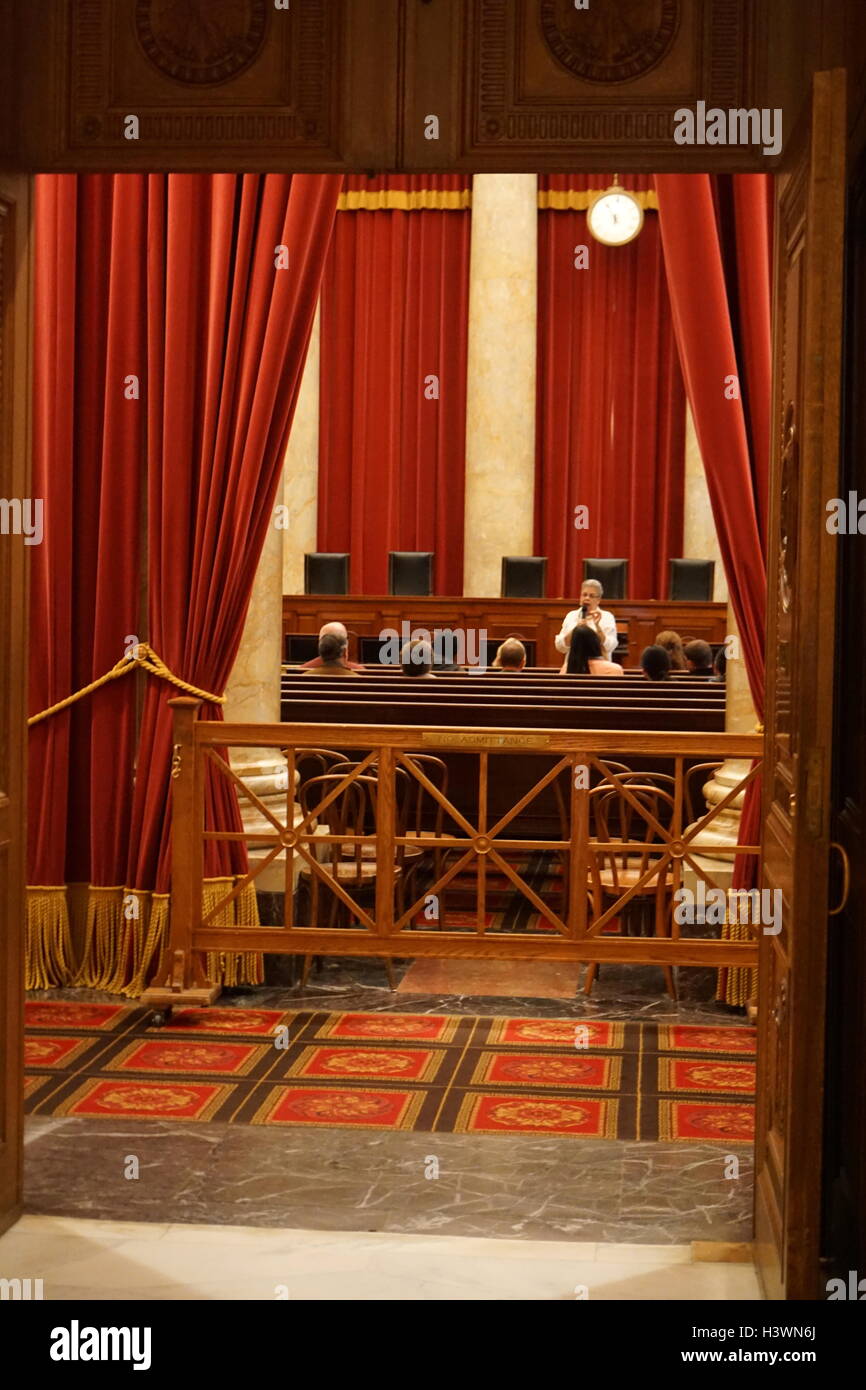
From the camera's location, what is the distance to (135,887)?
5.45 m

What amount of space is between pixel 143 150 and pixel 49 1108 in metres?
2.43

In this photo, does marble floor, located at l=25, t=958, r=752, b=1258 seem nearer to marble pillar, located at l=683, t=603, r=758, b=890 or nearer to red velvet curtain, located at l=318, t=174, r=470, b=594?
marble pillar, located at l=683, t=603, r=758, b=890

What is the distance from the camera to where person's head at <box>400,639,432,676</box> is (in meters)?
8.01

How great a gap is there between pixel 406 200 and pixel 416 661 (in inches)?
260

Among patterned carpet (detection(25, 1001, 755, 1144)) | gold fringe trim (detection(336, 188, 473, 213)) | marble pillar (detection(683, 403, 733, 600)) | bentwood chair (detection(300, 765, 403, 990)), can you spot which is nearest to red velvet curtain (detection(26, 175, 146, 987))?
A: patterned carpet (detection(25, 1001, 755, 1144))

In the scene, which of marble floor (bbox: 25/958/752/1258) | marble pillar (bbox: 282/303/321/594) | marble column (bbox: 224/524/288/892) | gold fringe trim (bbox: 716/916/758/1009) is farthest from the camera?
marble pillar (bbox: 282/303/321/594)

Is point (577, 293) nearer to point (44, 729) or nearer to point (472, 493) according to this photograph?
point (472, 493)

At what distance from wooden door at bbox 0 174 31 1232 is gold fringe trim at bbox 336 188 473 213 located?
34.2ft

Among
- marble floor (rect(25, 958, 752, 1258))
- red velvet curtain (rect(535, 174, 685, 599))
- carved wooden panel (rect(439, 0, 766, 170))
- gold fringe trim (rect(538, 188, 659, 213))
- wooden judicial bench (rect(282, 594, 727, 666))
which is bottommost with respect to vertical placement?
marble floor (rect(25, 958, 752, 1258))

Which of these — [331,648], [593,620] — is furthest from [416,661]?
[593,620]

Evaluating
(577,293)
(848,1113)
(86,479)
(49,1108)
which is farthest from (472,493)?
(848,1113)

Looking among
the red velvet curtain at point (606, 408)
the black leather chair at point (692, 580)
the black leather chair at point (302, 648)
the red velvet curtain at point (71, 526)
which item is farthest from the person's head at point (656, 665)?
the red velvet curtain at point (606, 408)

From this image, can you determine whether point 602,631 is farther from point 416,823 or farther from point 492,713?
point 416,823

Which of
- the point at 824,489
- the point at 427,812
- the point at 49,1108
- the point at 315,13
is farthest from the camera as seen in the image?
the point at 427,812
